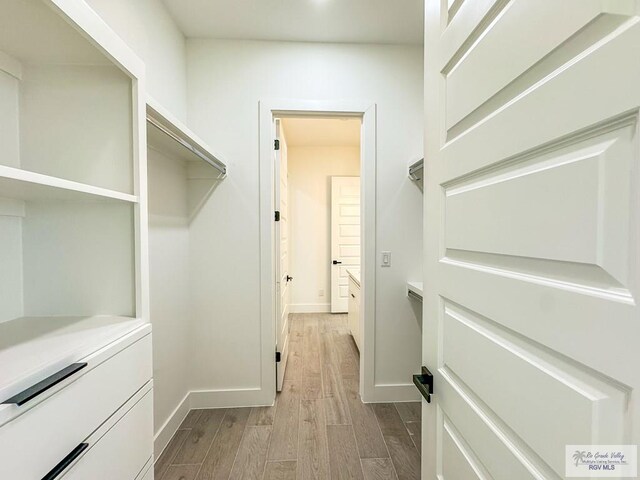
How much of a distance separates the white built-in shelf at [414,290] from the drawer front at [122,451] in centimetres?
163

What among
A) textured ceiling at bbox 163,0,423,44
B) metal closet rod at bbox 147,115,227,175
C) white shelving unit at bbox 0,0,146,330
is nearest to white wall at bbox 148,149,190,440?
metal closet rod at bbox 147,115,227,175

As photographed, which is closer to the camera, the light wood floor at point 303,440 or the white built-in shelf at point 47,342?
the white built-in shelf at point 47,342

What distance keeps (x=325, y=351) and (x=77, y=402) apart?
2.82 m

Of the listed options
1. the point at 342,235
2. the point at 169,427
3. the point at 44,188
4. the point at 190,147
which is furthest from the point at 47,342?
the point at 342,235

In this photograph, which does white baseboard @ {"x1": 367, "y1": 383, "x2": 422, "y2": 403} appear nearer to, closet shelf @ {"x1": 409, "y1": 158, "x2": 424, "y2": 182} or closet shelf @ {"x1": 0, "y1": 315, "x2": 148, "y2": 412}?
closet shelf @ {"x1": 409, "y1": 158, "x2": 424, "y2": 182}

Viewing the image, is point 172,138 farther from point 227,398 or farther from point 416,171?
point 227,398

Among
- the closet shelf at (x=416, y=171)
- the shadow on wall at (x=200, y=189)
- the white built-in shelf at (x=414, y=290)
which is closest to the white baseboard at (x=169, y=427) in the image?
the shadow on wall at (x=200, y=189)

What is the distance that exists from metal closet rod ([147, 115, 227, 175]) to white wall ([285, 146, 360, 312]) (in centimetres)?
268

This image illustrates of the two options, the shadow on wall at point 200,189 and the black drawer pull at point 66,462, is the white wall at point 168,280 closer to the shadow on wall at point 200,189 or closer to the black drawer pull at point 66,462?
the shadow on wall at point 200,189

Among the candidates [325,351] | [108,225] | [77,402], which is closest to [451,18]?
[108,225]

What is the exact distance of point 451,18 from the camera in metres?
0.77

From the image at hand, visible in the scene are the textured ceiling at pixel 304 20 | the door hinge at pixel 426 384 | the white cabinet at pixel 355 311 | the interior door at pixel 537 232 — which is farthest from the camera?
the white cabinet at pixel 355 311

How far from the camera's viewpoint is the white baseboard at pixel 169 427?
5.70 feet

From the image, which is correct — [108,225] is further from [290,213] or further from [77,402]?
[290,213]
